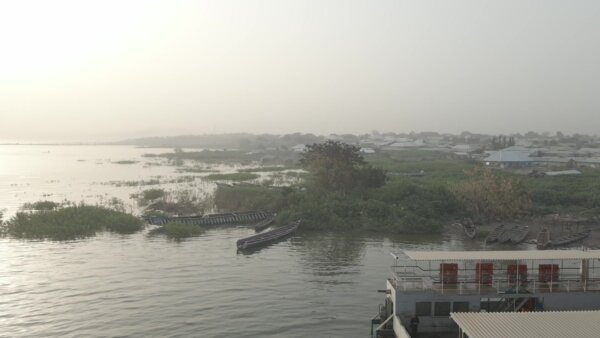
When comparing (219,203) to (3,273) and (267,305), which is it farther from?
(267,305)

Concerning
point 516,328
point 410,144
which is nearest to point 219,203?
point 516,328

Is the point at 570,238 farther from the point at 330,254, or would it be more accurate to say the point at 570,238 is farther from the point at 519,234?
the point at 330,254

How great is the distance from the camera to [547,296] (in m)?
23.9

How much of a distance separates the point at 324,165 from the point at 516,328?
53.5m

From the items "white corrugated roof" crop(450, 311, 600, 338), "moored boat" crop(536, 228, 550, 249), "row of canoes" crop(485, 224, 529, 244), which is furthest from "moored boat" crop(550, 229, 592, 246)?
"white corrugated roof" crop(450, 311, 600, 338)

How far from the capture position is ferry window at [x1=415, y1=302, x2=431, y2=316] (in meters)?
23.6

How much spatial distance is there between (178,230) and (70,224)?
11.1 meters

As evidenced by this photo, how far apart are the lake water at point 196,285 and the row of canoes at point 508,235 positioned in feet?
6.46

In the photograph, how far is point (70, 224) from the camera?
51.2 meters

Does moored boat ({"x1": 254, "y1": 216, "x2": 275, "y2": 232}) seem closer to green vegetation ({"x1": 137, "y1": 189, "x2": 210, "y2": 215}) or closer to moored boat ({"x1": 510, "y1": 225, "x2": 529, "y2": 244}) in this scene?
A: green vegetation ({"x1": 137, "y1": 189, "x2": 210, "y2": 215})

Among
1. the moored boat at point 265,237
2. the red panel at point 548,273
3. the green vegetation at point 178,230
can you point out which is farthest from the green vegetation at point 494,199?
the red panel at point 548,273

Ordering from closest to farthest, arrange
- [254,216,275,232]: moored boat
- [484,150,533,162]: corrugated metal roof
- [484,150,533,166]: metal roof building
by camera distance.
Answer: [254,216,275,232]: moored boat → [484,150,533,166]: metal roof building → [484,150,533,162]: corrugated metal roof

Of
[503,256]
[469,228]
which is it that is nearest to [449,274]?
[503,256]

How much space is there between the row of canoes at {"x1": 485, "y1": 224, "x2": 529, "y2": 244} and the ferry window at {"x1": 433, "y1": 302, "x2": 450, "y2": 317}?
2669cm
